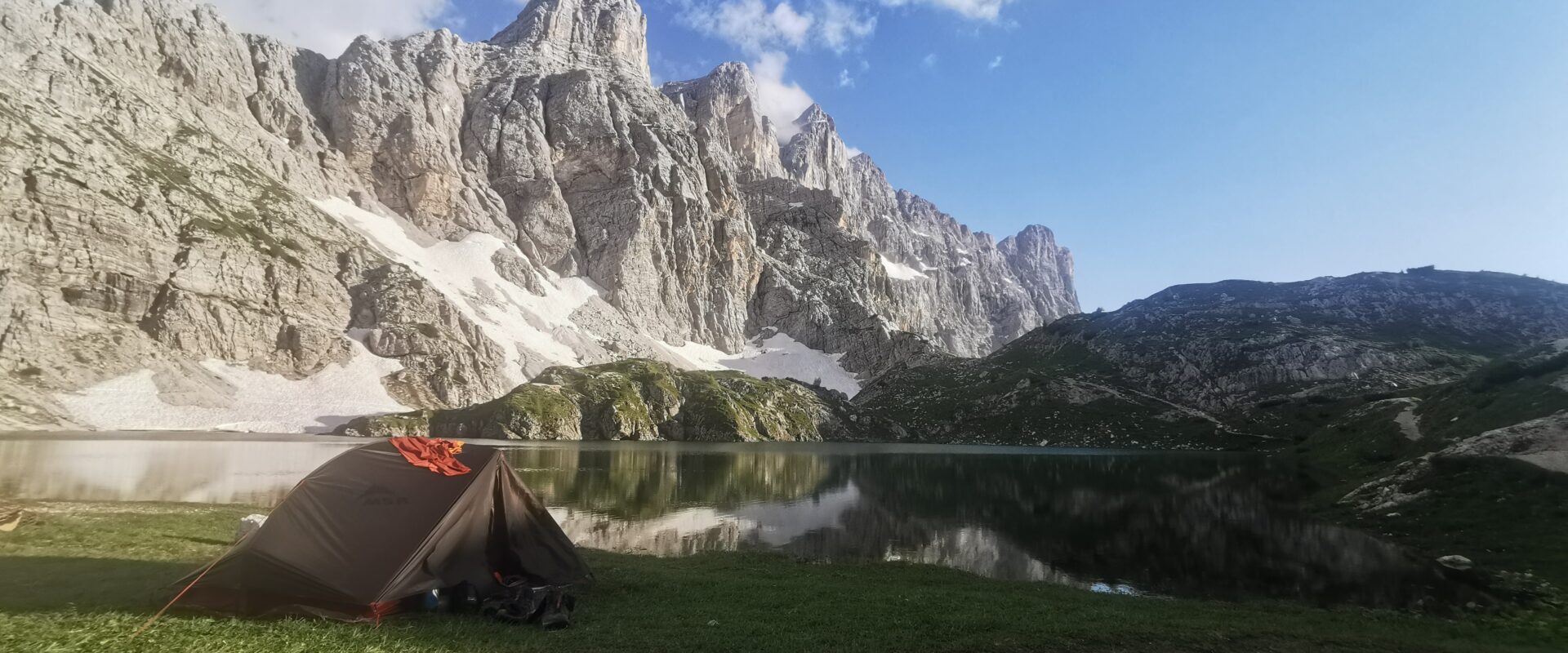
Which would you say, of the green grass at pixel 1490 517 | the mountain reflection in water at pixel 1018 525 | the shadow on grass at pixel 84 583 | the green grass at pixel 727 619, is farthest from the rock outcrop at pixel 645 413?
the green grass at pixel 1490 517

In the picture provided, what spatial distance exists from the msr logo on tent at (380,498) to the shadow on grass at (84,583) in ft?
13.0

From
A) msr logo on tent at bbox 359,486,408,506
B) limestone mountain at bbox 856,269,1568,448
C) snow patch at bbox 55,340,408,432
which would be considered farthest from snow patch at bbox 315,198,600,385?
msr logo on tent at bbox 359,486,408,506

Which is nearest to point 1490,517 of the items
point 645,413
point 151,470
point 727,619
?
point 727,619

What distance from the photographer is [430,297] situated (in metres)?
165

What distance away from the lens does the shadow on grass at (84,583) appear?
1359 centimetres

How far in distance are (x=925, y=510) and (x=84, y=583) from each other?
1554 inches

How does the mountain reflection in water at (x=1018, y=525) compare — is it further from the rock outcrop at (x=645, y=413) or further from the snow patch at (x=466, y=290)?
the snow patch at (x=466, y=290)

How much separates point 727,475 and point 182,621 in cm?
5582

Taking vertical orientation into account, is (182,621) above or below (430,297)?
below

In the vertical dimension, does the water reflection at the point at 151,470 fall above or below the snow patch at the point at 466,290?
below

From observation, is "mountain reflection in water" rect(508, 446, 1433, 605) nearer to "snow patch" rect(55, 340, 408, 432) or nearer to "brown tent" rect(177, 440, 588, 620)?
"brown tent" rect(177, 440, 588, 620)

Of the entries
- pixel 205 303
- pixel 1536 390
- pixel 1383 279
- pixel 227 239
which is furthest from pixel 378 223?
pixel 1383 279

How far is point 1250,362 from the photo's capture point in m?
161

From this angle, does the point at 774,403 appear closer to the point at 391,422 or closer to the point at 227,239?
the point at 391,422
